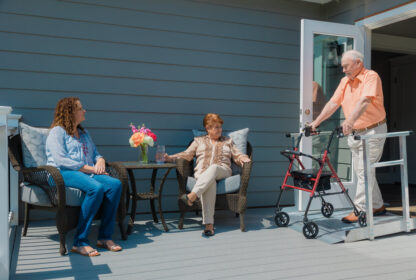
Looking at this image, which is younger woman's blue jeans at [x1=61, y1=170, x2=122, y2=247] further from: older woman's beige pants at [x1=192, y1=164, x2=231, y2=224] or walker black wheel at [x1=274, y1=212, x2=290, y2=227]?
walker black wheel at [x1=274, y1=212, x2=290, y2=227]

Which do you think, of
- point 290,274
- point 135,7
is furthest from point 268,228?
point 135,7

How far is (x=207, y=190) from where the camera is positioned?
3441mm

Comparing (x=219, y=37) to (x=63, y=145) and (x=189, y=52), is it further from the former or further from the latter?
(x=63, y=145)

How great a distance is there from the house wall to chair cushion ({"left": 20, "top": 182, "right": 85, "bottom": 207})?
91 centimetres

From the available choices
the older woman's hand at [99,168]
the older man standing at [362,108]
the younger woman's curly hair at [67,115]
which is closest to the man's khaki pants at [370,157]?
the older man standing at [362,108]

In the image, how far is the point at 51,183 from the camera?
9.87 feet

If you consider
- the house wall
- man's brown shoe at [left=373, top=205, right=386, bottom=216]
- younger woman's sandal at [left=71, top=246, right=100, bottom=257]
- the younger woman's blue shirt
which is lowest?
younger woman's sandal at [left=71, top=246, right=100, bottom=257]

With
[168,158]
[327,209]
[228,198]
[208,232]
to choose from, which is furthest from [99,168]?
[327,209]

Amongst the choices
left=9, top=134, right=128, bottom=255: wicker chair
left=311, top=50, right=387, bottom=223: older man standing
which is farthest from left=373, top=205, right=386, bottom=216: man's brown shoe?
left=9, top=134, right=128, bottom=255: wicker chair

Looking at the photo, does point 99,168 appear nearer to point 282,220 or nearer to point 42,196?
point 42,196

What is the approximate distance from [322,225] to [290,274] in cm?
124

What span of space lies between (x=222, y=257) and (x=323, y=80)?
2423 millimetres

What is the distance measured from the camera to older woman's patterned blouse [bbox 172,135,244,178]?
371 cm

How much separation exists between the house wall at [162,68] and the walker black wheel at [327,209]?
0.97m
